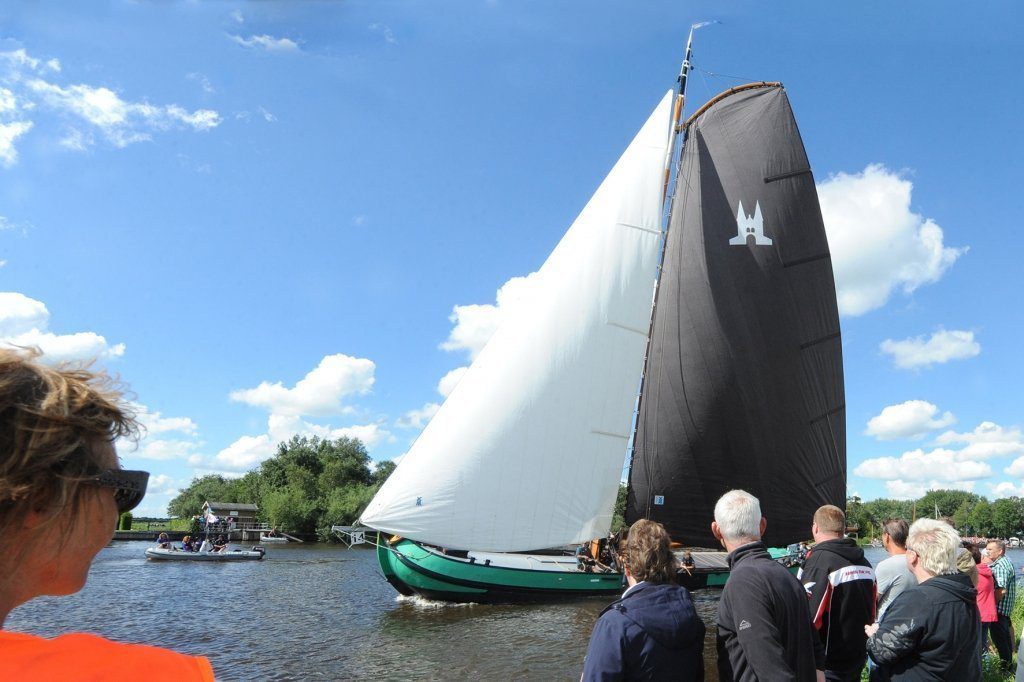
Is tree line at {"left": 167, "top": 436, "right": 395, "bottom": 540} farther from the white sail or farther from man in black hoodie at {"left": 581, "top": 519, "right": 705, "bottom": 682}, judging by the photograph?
man in black hoodie at {"left": 581, "top": 519, "right": 705, "bottom": 682}

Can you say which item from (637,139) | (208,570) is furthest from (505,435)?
(208,570)

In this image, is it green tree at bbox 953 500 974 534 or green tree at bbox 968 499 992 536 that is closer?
green tree at bbox 968 499 992 536

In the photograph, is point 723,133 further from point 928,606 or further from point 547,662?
point 928,606

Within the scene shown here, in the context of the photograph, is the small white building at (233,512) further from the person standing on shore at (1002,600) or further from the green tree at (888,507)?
the green tree at (888,507)

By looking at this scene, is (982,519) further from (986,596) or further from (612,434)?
(986,596)

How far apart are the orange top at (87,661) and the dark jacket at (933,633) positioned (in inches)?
173

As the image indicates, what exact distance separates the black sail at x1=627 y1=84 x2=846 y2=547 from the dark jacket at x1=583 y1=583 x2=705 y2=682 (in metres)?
12.2

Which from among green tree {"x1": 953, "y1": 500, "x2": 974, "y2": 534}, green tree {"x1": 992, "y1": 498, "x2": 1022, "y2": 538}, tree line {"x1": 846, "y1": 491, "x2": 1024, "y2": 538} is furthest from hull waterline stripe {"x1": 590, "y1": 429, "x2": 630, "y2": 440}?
green tree {"x1": 953, "y1": 500, "x2": 974, "y2": 534}

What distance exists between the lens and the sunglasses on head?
3.83 ft

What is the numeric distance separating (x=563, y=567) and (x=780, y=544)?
5645 millimetres

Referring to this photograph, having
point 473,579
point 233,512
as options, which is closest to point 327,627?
point 473,579

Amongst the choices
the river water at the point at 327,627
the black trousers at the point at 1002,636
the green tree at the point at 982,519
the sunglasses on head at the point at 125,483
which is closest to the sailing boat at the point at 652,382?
the river water at the point at 327,627

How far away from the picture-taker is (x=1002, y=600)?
8250mm

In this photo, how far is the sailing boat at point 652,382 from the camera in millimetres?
14445
